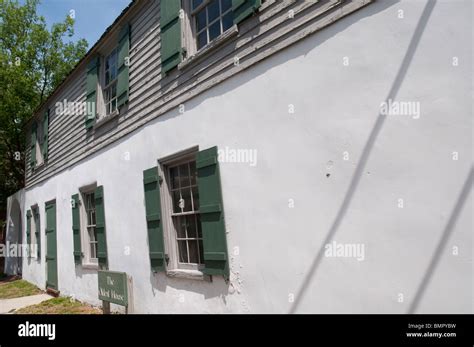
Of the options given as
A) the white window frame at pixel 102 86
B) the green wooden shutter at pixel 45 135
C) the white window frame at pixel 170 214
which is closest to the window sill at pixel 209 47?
the white window frame at pixel 170 214

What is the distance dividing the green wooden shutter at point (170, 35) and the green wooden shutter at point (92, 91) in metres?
3.00

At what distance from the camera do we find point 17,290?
1154 cm

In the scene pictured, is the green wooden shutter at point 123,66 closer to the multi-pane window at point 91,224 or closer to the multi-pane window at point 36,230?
the multi-pane window at point 91,224

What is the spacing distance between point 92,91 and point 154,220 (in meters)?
4.25

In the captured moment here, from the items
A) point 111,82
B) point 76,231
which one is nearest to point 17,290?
point 76,231

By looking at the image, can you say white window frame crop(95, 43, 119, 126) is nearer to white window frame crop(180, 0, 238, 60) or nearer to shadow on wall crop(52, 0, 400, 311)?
shadow on wall crop(52, 0, 400, 311)

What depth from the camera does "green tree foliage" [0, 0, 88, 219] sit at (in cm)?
1499

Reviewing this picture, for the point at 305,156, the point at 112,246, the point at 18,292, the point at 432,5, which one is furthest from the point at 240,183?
the point at 18,292

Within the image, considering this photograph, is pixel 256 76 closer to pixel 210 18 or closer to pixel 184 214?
pixel 210 18

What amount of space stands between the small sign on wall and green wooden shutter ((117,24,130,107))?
3349 mm

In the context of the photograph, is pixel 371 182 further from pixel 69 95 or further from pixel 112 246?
pixel 69 95

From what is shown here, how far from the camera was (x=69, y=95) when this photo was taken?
400 inches

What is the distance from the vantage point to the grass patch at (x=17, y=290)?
10.8m

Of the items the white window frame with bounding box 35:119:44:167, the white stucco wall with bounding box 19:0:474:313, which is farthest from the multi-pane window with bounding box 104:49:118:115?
the white window frame with bounding box 35:119:44:167
